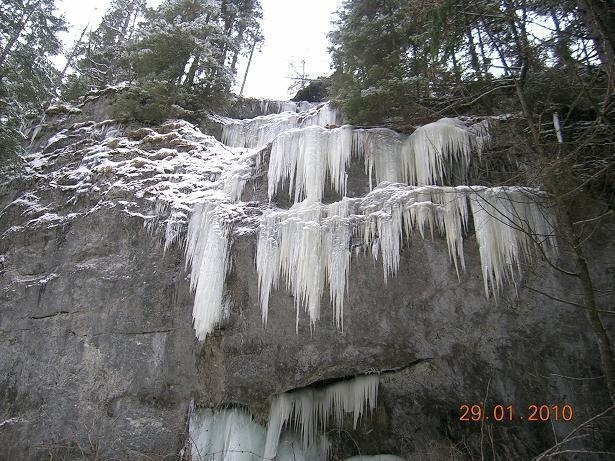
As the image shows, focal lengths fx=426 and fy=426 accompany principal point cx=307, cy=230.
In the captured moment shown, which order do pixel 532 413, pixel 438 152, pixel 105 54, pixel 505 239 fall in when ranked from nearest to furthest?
pixel 532 413
pixel 505 239
pixel 438 152
pixel 105 54

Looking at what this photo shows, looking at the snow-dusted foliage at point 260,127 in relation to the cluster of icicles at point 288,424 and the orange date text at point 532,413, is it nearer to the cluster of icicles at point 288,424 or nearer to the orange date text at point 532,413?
the cluster of icicles at point 288,424

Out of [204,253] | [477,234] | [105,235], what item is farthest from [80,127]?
[477,234]

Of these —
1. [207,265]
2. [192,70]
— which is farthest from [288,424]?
[192,70]

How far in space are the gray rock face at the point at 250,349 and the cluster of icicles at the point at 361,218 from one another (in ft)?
0.74

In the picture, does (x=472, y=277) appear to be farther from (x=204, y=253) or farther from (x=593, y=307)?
(x=204, y=253)

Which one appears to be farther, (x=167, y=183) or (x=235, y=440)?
(x=167, y=183)

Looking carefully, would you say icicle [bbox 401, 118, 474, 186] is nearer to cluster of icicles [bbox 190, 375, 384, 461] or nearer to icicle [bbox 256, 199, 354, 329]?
icicle [bbox 256, 199, 354, 329]

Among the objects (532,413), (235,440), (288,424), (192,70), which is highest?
(192,70)

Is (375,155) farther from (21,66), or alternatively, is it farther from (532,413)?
(21,66)

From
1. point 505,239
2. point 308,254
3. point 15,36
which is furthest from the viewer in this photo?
point 15,36

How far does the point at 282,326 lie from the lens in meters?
7.00

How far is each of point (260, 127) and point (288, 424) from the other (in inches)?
324

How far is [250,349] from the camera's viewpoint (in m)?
7.04

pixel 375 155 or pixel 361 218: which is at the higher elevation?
pixel 375 155
